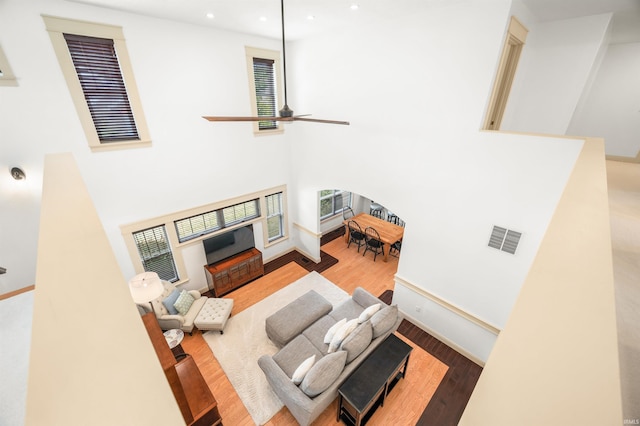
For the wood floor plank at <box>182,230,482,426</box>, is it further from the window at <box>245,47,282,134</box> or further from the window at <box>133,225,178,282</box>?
the window at <box>245,47,282,134</box>

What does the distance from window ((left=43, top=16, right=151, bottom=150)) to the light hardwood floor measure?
13.0 ft

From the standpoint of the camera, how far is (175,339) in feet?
14.9

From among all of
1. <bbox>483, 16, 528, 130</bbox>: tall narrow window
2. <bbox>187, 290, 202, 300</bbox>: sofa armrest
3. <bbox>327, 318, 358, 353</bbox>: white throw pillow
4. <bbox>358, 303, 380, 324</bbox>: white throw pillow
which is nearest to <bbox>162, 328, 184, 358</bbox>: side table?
<bbox>187, 290, 202, 300</bbox>: sofa armrest

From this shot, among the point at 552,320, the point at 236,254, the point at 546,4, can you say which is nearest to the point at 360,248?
the point at 236,254

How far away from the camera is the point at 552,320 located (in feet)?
2.01

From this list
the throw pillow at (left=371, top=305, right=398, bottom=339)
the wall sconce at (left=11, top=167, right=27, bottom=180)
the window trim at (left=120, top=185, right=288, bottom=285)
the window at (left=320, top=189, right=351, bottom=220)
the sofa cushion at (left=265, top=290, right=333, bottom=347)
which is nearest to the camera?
the wall sconce at (left=11, top=167, right=27, bottom=180)

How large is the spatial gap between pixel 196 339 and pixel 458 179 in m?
5.72

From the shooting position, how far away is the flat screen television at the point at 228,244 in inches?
229

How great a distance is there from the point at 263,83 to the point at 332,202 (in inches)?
176

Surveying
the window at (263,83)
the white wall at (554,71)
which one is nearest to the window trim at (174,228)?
the window at (263,83)

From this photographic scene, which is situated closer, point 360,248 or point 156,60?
point 156,60

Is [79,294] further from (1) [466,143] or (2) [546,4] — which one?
(2) [546,4]

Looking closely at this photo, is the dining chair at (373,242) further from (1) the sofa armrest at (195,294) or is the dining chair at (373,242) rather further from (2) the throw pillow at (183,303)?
(2) the throw pillow at (183,303)

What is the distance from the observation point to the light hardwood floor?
12.4 ft
